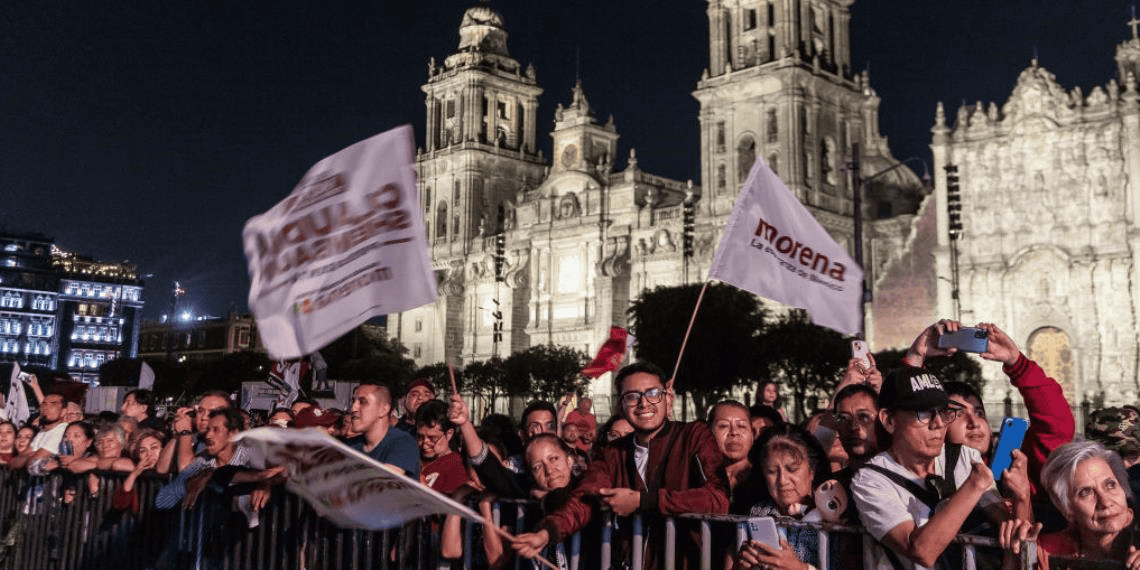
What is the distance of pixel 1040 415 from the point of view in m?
5.46

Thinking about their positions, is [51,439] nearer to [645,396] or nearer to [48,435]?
[48,435]

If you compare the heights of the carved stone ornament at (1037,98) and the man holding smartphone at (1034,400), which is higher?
the carved stone ornament at (1037,98)

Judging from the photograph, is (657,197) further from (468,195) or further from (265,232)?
(265,232)

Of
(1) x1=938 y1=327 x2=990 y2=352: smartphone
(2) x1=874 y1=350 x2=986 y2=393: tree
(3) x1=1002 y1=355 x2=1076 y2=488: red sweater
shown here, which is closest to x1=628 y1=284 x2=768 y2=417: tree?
(2) x1=874 y1=350 x2=986 y2=393: tree

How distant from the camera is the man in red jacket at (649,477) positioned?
494cm

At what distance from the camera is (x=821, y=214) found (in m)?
53.9

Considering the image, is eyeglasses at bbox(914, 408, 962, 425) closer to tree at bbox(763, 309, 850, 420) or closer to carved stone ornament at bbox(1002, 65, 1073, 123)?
tree at bbox(763, 309, 850, 420)

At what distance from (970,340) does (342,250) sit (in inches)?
147

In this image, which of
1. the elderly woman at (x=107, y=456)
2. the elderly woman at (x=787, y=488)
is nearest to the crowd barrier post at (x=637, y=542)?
the elderly woman at (x=787, y=488)

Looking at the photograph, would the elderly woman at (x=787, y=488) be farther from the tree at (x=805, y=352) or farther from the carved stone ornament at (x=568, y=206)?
the carved stone ornament at (x=568, y=206)

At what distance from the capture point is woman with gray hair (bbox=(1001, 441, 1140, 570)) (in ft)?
12.7

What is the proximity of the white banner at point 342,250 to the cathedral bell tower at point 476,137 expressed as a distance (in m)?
64.7

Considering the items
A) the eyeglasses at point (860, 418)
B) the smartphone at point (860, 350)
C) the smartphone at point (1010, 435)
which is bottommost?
the smartphone at point (1010, 435)

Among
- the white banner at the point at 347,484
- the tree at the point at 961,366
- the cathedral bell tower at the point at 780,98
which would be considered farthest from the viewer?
the cathedral bell tower at the point at 780,98
